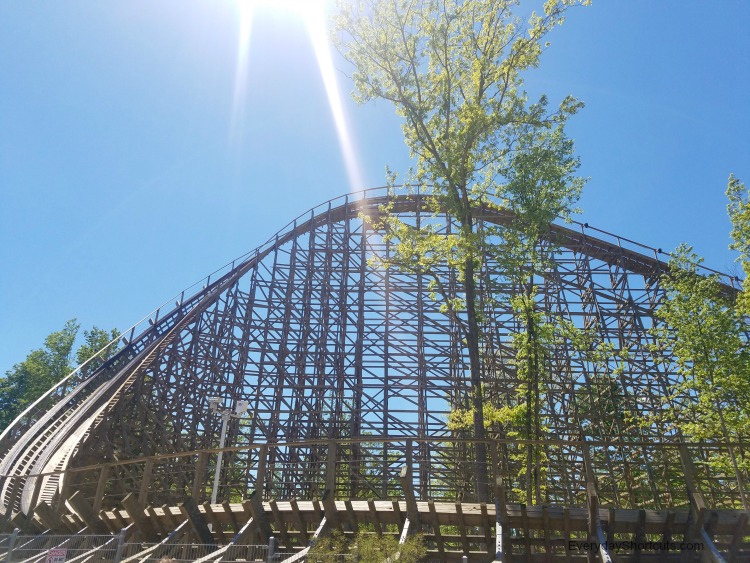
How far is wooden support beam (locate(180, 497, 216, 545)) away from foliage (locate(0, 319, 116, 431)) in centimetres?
2565

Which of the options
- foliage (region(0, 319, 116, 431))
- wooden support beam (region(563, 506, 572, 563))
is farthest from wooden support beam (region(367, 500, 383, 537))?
foliage (region(0, 319, 116, 431))

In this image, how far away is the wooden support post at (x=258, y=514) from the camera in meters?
7.27

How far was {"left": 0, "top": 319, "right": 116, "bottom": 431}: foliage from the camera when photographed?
31.0 metres

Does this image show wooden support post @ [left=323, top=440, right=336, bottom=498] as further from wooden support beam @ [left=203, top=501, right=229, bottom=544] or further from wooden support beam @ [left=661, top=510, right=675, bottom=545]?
wooden support beam @ [left=661, top=510, right=675, bottom=545]

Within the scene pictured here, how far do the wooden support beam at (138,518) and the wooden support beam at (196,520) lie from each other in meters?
0.76

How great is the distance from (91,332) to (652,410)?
2937 cm

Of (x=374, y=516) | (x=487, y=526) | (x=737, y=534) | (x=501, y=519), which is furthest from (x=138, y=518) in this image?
(x=737, y=534)

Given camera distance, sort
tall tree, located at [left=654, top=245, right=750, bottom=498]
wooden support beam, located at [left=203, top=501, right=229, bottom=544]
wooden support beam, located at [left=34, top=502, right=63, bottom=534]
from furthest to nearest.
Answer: tall tree, located at [left=654, top=245, right=750, bottom=498], wooden support beam, located at [left=34, top=502, right=63, bottom=534], wooden support beam, located at [left=203, top=501, right=229, bottom=544]

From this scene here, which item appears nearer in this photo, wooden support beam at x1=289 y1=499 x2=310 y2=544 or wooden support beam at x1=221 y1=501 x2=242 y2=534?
wooden support beam at x1=289 y1=499 x2=310 y2=544

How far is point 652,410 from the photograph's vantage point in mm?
16828

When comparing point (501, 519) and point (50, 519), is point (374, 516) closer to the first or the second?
point (501, 519)

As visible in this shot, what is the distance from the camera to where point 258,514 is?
7.34 metres

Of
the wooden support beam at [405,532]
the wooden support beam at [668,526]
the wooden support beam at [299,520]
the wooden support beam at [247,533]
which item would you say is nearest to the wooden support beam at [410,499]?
the wooden support beam at [405,532]

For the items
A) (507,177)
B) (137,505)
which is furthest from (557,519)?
(507,177)
